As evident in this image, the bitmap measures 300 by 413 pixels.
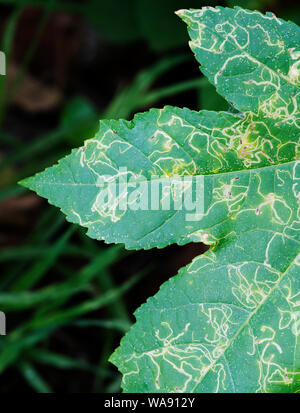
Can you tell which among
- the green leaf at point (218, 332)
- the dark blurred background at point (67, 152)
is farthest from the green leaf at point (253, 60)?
the dark blurred background at point (67, 152)

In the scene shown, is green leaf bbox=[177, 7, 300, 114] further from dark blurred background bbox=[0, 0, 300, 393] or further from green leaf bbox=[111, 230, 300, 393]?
dark blurred background bbox=[0, 0, 300, 393]

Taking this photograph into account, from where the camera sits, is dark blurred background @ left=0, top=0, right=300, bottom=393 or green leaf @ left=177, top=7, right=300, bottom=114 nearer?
green leaf @ left=177, top=7, right=300, bottom=114

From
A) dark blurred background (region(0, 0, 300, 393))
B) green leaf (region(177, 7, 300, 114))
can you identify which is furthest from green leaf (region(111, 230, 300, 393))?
dark blurred background (region(0, 0, 300, 393))

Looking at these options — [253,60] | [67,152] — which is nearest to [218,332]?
[253,60]

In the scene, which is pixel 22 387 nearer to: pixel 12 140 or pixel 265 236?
pixel 12 140

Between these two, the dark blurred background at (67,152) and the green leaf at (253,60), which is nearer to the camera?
the green leaf at (253,60)

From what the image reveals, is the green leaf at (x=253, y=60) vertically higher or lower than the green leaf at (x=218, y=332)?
higher

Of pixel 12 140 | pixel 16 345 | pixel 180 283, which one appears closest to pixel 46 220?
pixel 12 140

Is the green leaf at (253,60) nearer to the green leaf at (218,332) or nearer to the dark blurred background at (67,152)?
the green leaf at (218,332)

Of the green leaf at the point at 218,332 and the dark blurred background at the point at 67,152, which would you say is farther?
the dark blurred background at the point at 67,152
